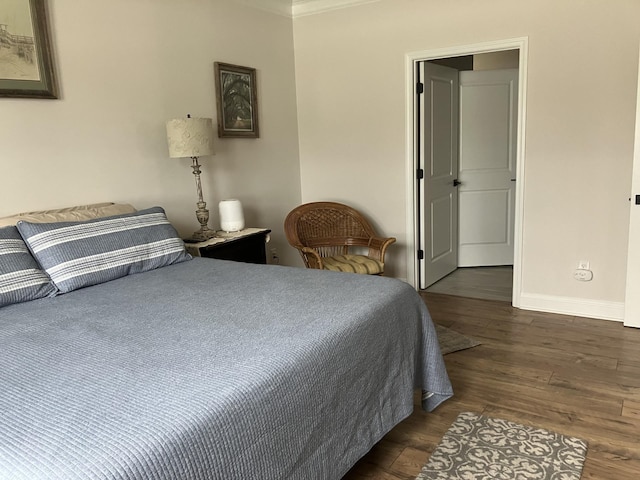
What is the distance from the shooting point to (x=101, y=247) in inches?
96.8

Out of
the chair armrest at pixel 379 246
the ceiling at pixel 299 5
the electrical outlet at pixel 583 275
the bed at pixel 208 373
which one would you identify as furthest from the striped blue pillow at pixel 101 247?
the electrical outlet at pixel 583 275

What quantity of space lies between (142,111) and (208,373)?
235cm

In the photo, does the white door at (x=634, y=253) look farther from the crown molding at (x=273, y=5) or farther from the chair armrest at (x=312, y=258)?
the crown molding at (x=273, y=5)

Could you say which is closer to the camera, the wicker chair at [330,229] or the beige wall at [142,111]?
the beige wall at [142,111]

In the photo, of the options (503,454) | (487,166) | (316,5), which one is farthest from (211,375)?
(487,166)

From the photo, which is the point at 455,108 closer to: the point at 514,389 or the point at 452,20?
the point at 452,20

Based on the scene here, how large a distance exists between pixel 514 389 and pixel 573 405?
285mm

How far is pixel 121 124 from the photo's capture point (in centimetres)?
315

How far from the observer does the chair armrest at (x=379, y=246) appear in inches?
153

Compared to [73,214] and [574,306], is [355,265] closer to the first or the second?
[574,306]

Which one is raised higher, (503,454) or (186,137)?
(186,137)

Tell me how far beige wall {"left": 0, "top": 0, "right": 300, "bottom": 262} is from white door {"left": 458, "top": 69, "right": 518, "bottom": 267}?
1813mm

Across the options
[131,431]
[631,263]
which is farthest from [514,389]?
[131,431]

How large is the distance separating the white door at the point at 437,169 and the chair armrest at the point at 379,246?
609 mm
